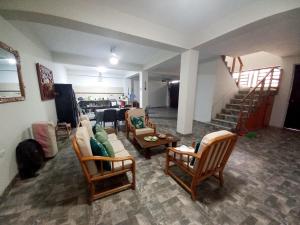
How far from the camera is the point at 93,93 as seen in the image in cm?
864

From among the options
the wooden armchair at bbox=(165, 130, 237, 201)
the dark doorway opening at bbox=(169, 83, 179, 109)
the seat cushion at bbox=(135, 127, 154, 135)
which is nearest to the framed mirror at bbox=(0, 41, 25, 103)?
the seat cushion at bbox=(135, 127, 154, 135)

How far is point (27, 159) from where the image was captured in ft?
6.49

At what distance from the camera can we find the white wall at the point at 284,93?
177 inches

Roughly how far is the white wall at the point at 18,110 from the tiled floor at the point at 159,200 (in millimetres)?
371

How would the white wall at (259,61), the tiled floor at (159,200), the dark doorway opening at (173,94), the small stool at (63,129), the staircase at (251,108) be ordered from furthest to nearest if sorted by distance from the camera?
the dark doorway opening at (173,94)
the white wall at (259,61)
the staircase at (251,108)
the small stool at (63,129)
the tiled floor at (159,200)

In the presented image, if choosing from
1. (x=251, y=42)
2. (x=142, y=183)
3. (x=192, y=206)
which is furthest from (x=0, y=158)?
(x=251, y=42)

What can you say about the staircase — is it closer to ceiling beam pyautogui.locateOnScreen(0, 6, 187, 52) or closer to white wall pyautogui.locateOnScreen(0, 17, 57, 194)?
ceiling beam pyautogui.locateOnScreen(0, 6, 187, 52)

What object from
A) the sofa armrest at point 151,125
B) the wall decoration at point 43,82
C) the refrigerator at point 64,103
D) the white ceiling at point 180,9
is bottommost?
the sofa armrest at point 151,125

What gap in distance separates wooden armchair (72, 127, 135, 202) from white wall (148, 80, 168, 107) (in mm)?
9072

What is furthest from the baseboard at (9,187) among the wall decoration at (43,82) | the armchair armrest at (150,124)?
the armchair armrest at (150,124)

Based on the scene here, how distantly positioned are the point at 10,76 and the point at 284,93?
772cm

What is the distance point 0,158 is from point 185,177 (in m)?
2.62

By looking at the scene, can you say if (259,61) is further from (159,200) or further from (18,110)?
(18,110)

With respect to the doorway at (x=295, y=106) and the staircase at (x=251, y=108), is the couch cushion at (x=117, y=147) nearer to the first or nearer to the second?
the staircase at (x=251, y=108)
